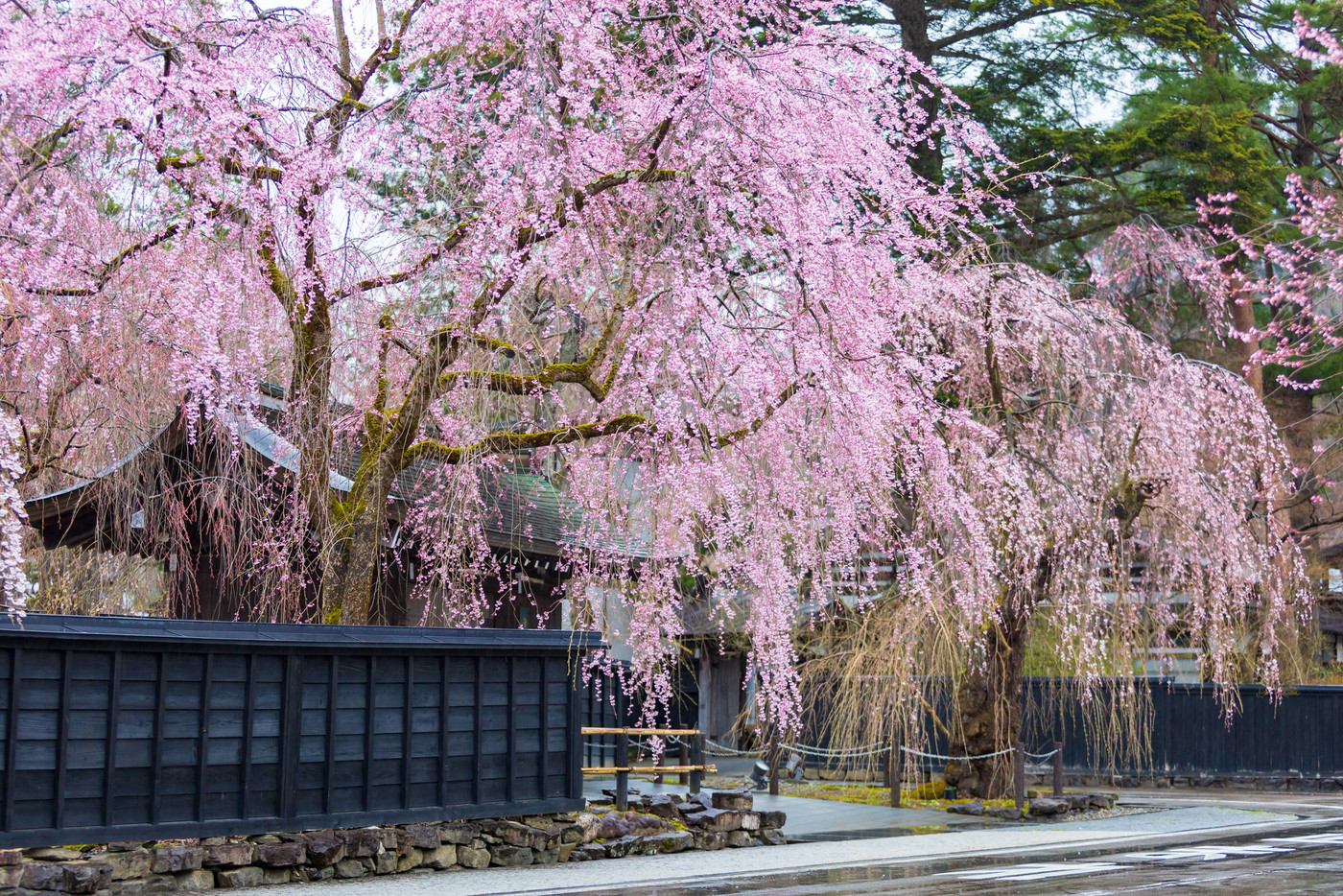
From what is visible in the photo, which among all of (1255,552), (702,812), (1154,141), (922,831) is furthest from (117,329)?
(1154,141)

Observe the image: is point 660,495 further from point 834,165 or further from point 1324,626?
point 1324,626

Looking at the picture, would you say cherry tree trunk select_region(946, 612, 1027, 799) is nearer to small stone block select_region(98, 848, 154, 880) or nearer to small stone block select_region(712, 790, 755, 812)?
small stone block select_region(712, 790, 755, 812)

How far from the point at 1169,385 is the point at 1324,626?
14.2 metres

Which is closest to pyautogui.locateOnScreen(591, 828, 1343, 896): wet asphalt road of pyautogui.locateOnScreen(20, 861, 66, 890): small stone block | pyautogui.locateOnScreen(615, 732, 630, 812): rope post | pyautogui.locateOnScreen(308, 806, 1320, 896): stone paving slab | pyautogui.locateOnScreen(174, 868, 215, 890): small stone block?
pyautogui.locateOnScreen(308, 806, 1320, 896): stone paving slab

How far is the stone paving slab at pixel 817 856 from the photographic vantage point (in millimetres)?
8586

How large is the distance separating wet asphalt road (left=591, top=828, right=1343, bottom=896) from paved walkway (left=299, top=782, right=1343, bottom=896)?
0.43 m

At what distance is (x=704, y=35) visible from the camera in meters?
10.1

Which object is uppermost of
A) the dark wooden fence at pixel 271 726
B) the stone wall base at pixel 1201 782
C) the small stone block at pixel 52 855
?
the dark wooden fence at pixel 271 726

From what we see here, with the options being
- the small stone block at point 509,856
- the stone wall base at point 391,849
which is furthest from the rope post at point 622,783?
the small stone block at point 509,856

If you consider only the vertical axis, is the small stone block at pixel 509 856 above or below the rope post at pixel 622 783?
below

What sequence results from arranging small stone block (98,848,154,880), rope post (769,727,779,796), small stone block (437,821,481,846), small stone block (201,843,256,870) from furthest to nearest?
1. rope post (769,727,779,796)
2. small stone block (437,821,481,846)
3. small stone block (201,843,256,870)
4. small stone block (98,848,154,880)

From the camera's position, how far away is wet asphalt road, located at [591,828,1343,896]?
8023 millimetres

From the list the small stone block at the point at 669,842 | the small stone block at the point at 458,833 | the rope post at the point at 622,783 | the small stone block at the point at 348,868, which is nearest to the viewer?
the small stone block at the point at 348,868

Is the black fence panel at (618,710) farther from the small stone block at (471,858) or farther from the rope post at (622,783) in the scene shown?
the small stone block at (471,858)
